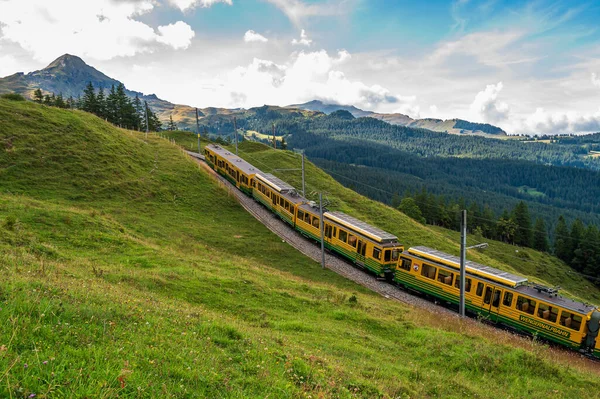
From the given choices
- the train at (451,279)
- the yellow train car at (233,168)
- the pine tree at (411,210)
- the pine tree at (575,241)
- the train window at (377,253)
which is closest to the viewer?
the train at (451,279)

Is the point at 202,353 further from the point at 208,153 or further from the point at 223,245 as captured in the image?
the point at 208,153

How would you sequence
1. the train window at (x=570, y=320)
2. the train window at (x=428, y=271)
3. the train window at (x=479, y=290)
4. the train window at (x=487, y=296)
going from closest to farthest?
the train window at (x=570, y=320) < the train window at (x=487, y=296) < the train window at (x=479, y=290) < the train window at (x=428, y=271)

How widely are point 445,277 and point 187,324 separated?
2390 centimetres

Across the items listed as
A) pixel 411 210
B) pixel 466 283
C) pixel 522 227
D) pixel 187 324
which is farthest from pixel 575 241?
pixel 187 324

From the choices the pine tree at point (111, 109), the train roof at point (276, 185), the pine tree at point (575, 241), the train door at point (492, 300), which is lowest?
the pine tree at point (575, 241)

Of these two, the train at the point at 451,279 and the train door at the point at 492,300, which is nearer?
the train at the point at 451,279

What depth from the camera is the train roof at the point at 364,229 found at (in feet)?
107

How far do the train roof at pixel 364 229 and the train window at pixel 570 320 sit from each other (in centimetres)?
1374

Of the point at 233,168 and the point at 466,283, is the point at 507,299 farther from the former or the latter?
the point at 233,168

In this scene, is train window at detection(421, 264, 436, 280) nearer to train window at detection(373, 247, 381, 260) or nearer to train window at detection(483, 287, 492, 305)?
train window at detection(373, 247, 381, 260)

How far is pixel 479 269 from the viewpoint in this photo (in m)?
27.1

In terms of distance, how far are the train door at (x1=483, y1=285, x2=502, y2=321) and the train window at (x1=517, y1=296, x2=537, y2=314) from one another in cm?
131

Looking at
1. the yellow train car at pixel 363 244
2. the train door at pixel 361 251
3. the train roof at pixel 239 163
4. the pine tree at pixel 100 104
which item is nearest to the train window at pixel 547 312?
the yellow train car at pixel 363 244

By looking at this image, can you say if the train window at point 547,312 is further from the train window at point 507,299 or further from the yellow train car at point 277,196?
the yellow train car at point 277,196
